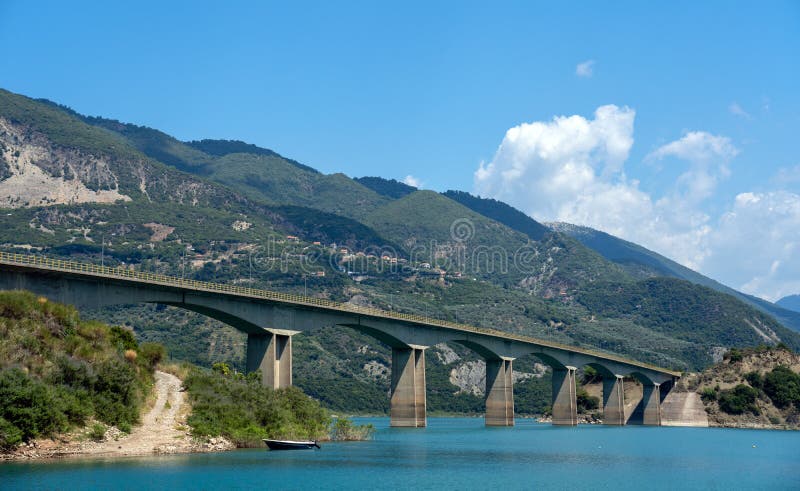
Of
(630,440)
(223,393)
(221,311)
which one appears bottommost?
(630,440)

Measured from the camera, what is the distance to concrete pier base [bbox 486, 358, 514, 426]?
4845 inches

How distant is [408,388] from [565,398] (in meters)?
37.1

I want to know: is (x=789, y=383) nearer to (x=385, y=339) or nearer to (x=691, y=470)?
(x=385, y=339)

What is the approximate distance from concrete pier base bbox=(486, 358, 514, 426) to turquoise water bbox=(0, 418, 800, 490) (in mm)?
38347

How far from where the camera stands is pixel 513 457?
68.1m

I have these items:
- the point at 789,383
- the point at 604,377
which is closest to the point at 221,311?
the point at 604,377

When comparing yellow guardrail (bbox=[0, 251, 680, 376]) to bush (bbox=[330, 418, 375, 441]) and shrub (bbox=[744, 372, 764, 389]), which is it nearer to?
bush (bbox=[330, 418, 375, 441])

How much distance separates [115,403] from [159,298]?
20155 millimetres

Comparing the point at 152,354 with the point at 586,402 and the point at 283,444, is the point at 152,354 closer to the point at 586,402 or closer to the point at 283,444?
the point at 283,444

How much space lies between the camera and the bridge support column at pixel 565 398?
136 m

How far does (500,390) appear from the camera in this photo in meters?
123

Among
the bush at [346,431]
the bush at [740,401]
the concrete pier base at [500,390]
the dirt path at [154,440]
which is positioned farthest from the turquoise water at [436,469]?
the bush at [740,401]

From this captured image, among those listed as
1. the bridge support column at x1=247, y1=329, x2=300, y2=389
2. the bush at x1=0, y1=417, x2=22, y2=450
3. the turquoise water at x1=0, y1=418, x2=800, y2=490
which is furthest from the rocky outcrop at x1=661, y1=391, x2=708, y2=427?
the bush at x1=0, y1=417, x2=22, y2=450

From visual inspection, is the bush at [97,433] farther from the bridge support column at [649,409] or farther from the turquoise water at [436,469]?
the bridge support column at [649,409]
